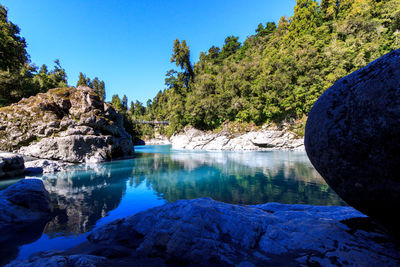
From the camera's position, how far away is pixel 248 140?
26.7m

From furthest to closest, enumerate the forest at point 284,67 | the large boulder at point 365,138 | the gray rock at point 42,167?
1. the forest at point 284,67
2. the gray rock at point 42,167
3. the large boulder at point 365,138

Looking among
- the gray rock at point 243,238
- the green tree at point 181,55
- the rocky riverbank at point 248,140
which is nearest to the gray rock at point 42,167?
the gray rock at point 243,238

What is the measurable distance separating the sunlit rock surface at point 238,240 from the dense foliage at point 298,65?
2486cm

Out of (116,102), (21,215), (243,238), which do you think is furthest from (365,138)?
(116,102)

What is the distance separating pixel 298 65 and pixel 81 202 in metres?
29.7

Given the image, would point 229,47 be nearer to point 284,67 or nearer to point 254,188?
point 284,67

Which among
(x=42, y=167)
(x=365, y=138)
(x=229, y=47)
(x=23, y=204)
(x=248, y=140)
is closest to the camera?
(x=365, y=138)

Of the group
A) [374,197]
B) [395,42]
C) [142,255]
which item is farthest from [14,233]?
[395,42]

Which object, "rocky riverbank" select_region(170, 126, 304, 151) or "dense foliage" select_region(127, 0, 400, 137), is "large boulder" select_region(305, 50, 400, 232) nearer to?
"rocky riverbank" select_region(170, 126, 304, 151)

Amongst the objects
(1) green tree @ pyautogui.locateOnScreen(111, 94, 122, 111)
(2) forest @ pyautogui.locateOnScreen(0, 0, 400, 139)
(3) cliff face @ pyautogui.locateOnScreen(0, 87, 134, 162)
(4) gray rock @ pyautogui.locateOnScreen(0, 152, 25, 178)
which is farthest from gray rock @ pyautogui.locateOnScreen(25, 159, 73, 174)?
(1) green tree @ pyautogui.locateOnScreen(111, 94, 122, 111)

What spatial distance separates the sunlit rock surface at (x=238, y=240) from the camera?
6.30 feet

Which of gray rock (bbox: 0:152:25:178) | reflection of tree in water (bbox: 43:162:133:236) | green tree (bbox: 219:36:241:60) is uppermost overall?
green tree (bbox: 219:36:241:60)

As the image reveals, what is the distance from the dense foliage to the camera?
21.8m

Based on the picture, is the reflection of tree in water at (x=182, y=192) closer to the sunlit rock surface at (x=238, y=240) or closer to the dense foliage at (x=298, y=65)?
the sunlit rock surface at (x=238, y=240)
